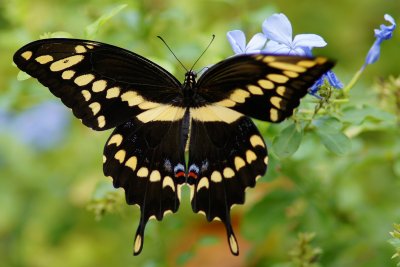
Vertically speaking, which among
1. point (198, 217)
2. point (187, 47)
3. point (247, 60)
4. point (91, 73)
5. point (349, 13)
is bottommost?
point (198, 217)

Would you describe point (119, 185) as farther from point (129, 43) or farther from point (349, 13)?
point (349, 13)

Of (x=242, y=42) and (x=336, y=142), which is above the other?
(x=242, y=42)

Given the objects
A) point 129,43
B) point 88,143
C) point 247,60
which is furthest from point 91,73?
point 88,143

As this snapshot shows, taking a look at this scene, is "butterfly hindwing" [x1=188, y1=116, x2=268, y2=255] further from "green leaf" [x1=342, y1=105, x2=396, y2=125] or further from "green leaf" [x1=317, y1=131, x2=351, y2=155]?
"green leaf" [x1=342, y1=105, x2=396, y2=125]

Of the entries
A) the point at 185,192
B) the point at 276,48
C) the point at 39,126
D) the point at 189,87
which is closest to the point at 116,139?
the point at 189,87

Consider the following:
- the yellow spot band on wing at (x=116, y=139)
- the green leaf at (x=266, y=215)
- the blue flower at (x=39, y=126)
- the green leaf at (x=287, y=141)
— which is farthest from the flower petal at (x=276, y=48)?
the blue flower at (x=39, y=126)

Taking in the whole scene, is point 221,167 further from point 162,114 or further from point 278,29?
point 278,29
